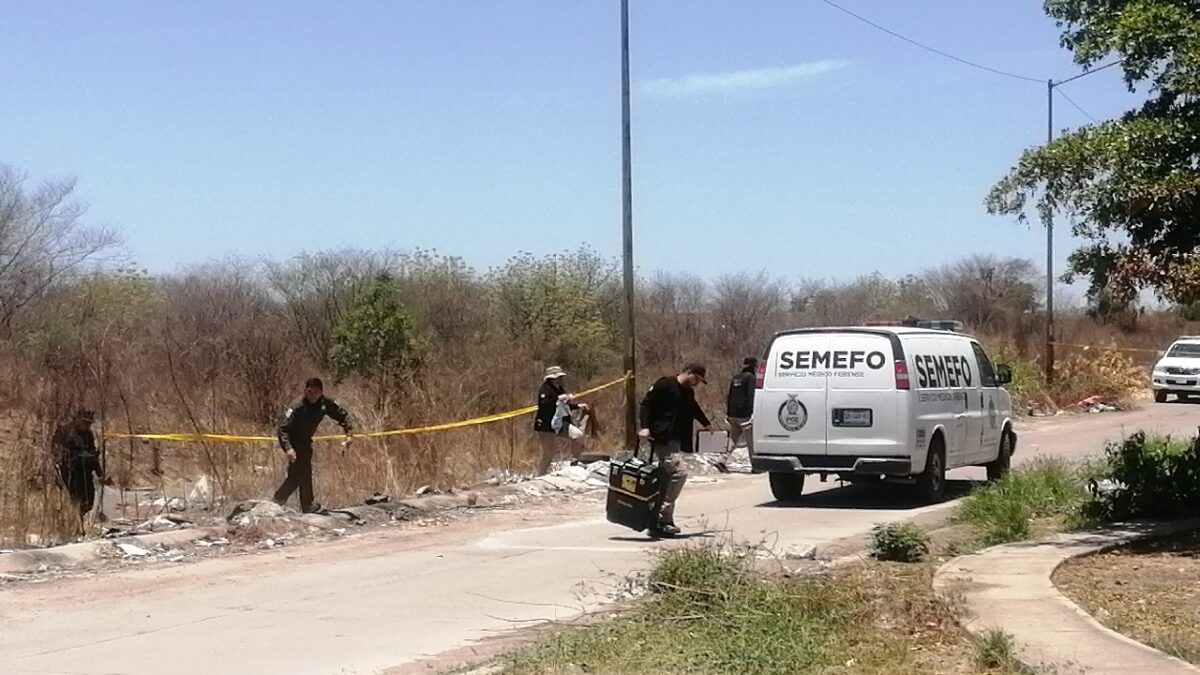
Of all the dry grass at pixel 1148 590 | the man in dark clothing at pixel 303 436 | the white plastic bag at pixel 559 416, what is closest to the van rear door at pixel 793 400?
the white plastic bag at pixel 559 416

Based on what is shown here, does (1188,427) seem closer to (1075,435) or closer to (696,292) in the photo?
(1075,435)

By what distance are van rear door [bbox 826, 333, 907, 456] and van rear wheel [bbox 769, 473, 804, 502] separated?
1.32m

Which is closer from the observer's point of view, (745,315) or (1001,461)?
Result: (1001,461)

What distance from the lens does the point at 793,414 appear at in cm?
1803

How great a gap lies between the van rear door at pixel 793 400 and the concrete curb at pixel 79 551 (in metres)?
6.55

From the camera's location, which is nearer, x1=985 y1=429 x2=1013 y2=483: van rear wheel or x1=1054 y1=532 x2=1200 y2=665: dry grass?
x1=1054 y1=532 x2=1200 y2=665: dry grass

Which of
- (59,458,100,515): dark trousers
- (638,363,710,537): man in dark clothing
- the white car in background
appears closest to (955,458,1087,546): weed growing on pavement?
(638,363,710,537): man in dark clothing

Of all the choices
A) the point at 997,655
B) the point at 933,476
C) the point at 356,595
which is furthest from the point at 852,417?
the point at 997,655

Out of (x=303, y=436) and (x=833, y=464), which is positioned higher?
(x=303, y=436)

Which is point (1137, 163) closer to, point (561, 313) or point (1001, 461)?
point (1001, 461)

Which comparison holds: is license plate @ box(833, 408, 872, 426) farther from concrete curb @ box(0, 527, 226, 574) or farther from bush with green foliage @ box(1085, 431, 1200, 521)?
concrete curb @ box(0, 527, 226, 574)

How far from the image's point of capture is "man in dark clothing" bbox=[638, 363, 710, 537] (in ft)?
50.2

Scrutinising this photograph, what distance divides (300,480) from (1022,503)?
7788mm

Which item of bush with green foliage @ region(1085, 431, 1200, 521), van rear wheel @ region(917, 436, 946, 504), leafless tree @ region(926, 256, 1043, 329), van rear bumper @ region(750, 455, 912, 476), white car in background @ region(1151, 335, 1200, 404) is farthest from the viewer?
leafless tree @ region(926, 256, 1043, 329)
